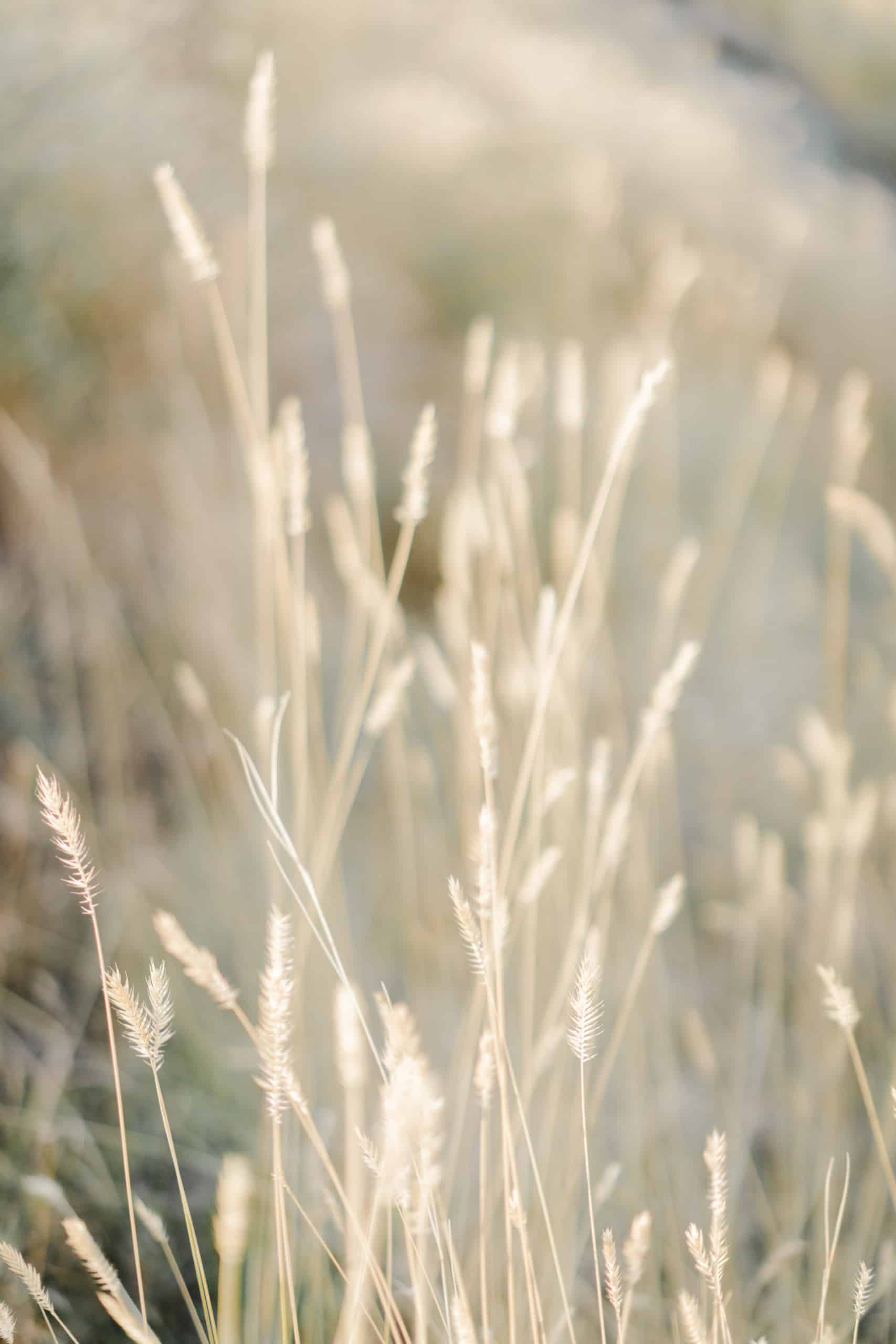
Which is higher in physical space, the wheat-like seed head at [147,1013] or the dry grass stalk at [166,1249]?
the wheat-like seed head at [147,1013]

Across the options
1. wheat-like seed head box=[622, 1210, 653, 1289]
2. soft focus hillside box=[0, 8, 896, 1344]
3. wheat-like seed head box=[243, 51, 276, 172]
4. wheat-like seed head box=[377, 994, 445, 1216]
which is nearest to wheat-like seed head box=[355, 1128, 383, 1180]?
wheat-like seed head box=[377, 994, 445, 1216]

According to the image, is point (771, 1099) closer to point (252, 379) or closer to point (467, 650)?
point (467, 650)

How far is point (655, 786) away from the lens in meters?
0.88

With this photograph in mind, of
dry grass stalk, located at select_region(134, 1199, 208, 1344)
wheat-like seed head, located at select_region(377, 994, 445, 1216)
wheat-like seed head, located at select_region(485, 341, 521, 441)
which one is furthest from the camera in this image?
wheat-like seed head, located at select_region(485, 341, 521, 441)

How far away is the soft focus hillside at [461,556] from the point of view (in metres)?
0.77

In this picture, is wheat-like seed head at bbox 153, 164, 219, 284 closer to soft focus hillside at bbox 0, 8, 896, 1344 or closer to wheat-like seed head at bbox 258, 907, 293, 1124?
Result: soft focus hillside at bbox 0, 8, 896, 1344

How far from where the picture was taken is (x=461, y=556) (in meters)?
0.78

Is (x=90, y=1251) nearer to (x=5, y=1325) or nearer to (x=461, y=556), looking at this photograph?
(x=5, y=1325)

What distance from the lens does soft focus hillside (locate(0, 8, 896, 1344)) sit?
30.3 inches

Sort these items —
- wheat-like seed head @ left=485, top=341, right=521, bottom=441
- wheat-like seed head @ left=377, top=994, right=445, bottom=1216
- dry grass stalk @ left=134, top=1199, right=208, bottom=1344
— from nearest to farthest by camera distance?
wheat-like seed head @ left=377, top=994, right=445, bottom=1216 < dry grass stalk @ left=134, top=1199, right=208, bottom=1344 < wheat-like seed head @ left=485, top=341, right=521, bottom=441

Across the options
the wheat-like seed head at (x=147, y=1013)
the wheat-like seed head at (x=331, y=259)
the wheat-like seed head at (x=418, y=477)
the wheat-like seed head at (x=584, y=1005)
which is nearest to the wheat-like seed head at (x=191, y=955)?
the wheat-like seed head at (x=147, y=1013)

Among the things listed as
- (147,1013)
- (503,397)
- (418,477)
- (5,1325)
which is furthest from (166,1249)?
(503,397)

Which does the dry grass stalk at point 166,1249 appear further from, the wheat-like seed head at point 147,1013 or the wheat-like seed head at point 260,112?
the wheat-like seed head at point 260,112

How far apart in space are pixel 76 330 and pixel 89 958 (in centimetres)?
54
